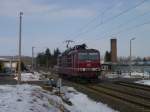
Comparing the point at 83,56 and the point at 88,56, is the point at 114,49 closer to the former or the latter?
the point at 88,56

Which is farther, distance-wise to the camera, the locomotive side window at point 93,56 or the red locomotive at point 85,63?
the locomotive side window at point 93,56

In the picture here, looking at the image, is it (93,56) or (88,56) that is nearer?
(88,56)

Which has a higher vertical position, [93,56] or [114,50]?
[114,50]

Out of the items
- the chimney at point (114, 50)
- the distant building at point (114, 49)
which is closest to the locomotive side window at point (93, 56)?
the chimney at point (114, 50)

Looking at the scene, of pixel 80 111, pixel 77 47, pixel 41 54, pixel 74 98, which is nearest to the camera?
pixel 80 111

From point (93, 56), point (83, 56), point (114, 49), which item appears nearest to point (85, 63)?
point (83, 56)

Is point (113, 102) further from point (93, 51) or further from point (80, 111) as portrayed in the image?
point (93, 51)

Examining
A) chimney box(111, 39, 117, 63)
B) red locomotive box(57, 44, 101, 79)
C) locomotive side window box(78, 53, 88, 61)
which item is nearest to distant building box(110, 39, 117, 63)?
chimney box(111, 39, 117, 63)

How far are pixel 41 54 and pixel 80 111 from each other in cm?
16893

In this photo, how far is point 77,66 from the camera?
39.6 meters

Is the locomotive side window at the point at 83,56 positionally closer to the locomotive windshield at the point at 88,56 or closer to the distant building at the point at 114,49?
the locomotive windshield at the point at 88,56

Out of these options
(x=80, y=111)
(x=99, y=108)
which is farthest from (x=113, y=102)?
(x=80, y=111)

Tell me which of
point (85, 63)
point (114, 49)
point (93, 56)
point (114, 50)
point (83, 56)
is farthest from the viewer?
point (114, 50)

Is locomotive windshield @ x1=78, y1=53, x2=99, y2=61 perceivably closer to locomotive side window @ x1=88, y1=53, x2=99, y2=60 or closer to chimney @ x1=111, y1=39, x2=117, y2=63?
locomotive side window @ x1=88, y1=53, x2=99, y2=60
